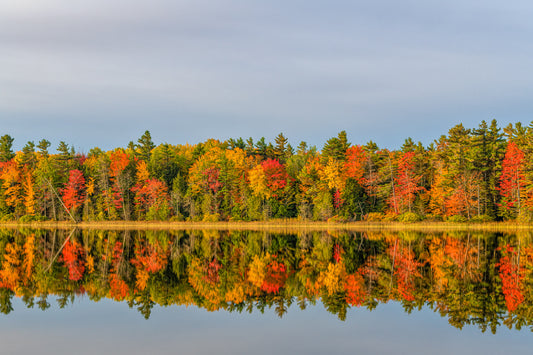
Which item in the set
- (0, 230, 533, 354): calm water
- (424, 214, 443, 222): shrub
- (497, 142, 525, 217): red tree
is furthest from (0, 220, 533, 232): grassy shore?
(0, 230, 533, 354): calm water

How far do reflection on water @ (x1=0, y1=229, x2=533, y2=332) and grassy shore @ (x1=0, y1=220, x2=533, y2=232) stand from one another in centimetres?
2961

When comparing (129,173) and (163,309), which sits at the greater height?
(129,173)

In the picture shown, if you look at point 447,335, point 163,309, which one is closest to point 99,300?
point 163,309

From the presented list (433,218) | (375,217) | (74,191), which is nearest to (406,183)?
(433,218)

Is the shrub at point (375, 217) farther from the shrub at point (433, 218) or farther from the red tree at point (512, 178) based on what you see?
the red tree at point (512, 178)

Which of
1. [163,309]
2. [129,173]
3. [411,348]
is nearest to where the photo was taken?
[411,348]

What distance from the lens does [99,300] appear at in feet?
68.2

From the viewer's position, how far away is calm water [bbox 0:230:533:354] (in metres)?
14.8

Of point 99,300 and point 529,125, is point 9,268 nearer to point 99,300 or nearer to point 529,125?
point 99,300

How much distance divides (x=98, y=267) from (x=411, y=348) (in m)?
21.5

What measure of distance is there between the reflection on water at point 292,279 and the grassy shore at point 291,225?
29609 millimetres

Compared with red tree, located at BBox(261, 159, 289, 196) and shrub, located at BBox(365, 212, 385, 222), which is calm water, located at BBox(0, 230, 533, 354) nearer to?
shrub, located at BBox(365, 212, 385, 222)

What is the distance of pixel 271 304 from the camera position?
1939cm

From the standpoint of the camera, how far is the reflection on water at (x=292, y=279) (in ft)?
62.9
